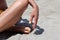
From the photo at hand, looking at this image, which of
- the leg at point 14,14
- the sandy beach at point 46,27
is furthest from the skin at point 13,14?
the sandy beach at point 46,27

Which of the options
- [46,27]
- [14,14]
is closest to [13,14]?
[14,14]

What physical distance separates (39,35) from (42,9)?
0.60m

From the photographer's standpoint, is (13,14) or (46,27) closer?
(13,14)

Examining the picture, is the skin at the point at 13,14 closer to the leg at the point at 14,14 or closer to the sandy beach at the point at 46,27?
the leg at the point at 14,14

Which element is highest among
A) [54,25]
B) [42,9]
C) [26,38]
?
[42,9]

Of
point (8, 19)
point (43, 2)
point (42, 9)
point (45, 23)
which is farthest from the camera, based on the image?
point (43, 2)

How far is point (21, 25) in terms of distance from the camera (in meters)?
2.08

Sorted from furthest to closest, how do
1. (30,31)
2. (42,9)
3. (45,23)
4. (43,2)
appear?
(43,2) < (42,9) < (45,23) < (30,31)

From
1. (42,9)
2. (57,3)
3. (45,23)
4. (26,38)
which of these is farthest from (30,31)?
(57,3)

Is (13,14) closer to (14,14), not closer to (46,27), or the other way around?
(14,14)

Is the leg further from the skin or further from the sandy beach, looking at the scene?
the sandy beach

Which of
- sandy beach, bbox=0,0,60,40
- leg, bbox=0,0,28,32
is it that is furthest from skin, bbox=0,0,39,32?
sandy beach, bbox=0,0,60,40

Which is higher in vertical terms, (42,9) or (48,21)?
(42,9)

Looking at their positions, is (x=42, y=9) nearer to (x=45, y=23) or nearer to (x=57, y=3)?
(x=57, y=3)
